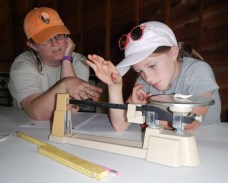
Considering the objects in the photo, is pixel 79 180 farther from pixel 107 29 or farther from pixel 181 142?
pixel 107 29

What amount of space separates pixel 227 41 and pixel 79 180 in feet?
9.11

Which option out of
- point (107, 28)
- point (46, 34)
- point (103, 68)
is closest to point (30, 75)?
point (46, 34)

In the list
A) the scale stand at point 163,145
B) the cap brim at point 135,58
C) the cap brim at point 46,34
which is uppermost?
the cap brim at point 46,34

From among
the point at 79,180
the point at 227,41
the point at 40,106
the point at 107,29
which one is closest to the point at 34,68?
the point at 40,106

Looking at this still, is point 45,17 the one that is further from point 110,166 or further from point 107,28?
point 107,28

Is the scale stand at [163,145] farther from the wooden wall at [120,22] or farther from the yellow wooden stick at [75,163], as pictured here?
the wooden wall at [120,22]

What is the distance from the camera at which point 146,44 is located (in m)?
1.09

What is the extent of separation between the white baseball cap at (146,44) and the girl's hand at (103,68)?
5cm

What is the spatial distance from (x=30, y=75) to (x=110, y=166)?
106cm

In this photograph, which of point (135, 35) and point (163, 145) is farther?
point (135, 35)

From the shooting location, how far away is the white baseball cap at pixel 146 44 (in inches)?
42.2

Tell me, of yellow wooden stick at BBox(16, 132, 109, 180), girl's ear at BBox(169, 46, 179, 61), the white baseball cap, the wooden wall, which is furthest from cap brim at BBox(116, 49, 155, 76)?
the wooden wall

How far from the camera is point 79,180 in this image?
68 cm

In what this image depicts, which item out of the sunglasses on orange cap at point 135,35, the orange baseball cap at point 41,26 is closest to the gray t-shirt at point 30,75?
the orange baseball cap at point 41,26
